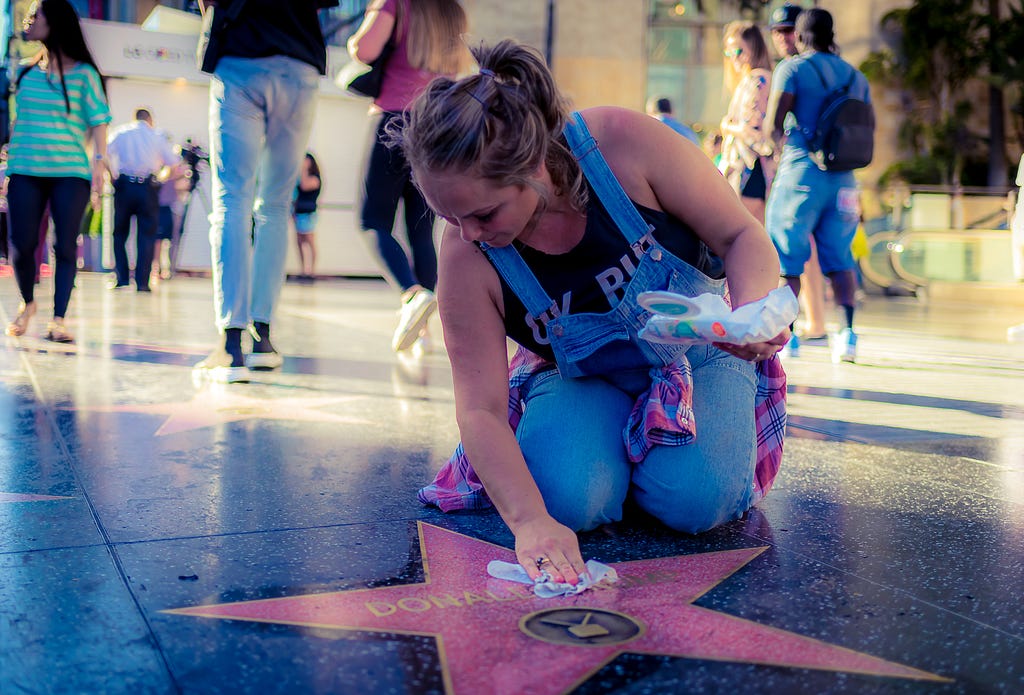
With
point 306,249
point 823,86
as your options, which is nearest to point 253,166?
point 823,86

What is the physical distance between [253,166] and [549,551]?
297 cm

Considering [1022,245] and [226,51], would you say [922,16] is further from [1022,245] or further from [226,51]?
[226,51]

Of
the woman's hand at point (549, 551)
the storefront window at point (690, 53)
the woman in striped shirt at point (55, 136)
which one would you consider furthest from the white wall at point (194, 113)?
the woman's hand at point (549, 551)

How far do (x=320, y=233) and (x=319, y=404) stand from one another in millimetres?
13121

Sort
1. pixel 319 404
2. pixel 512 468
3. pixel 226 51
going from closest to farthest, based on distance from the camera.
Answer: pixel 512 468, pixel 319 404, pixel 226 51

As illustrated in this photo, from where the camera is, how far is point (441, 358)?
5.39 metres

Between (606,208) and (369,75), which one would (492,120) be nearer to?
(606,208)

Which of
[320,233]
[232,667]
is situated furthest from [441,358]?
[320,233]

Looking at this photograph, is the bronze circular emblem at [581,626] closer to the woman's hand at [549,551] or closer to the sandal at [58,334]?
the woman's hand at [549,551]

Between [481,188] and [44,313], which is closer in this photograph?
[481,188]

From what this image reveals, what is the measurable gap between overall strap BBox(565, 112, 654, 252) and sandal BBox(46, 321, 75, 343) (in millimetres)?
4268

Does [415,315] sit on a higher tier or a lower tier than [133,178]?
lower

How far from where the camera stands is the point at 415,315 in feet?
16.4

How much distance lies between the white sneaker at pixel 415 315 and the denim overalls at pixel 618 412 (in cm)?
258
